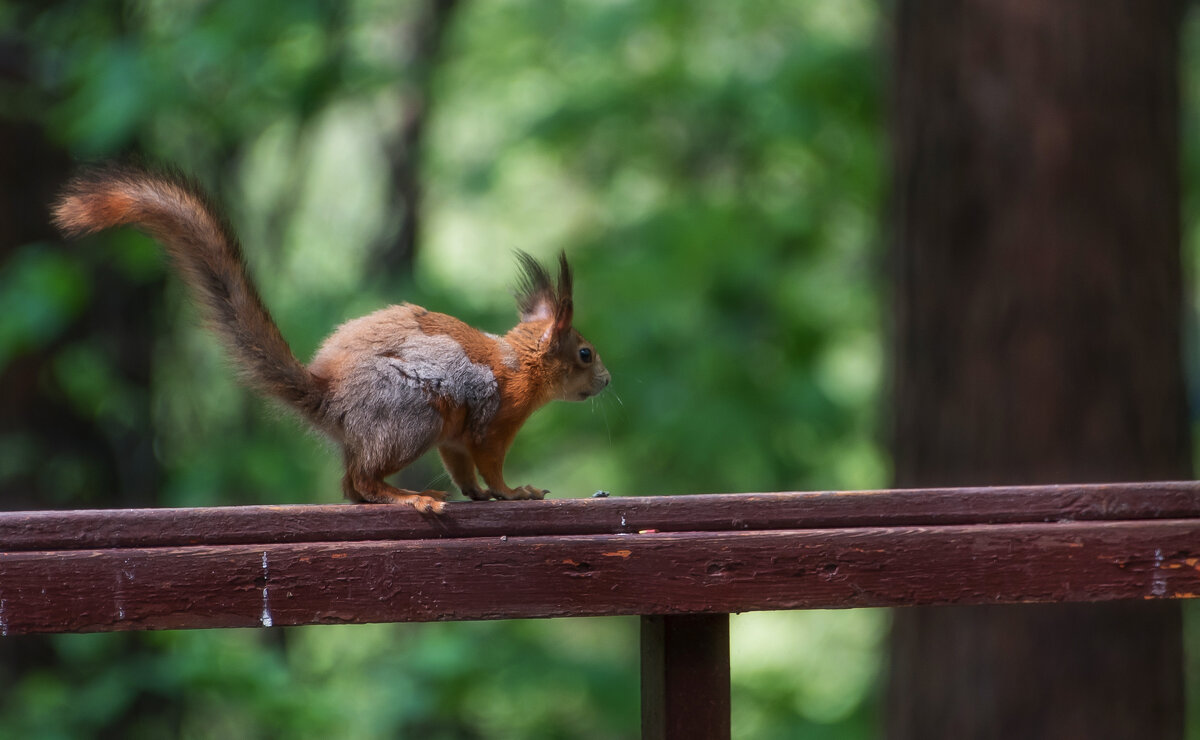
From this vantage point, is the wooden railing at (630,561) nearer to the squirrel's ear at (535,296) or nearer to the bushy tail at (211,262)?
the bushy tail at (211,262)

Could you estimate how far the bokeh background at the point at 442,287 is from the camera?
173 inches

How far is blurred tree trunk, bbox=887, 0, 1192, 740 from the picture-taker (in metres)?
3.58

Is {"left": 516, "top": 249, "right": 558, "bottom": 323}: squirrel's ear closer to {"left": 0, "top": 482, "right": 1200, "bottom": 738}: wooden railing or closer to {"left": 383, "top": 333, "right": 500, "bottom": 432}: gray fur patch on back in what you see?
{"left": 383, "top": 333, "right": 500, "bottom": 432}: gray fur patch on back

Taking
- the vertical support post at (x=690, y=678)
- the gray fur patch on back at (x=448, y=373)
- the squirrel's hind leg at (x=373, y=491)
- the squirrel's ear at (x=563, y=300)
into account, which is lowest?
the vertical support post at (x=690, y=678)

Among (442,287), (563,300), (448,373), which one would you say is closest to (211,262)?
(448,373)

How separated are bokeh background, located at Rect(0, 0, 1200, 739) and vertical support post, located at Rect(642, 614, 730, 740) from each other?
7.30 feet

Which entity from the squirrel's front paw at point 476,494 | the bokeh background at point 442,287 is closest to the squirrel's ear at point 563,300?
the squirrel's front paw at point 476,494

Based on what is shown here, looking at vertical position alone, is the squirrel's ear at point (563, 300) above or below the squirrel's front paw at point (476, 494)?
above

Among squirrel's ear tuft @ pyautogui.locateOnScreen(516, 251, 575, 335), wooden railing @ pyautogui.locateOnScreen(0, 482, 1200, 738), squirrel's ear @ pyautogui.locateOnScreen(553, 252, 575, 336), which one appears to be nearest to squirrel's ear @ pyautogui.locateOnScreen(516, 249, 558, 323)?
squirrel's ear tuft @ pyautogui.locateOnScreen(516, 251, 575, 335)

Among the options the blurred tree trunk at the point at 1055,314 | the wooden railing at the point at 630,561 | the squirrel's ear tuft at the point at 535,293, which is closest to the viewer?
the wooden railing at the point at 630,561

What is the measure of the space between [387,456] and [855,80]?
4.13m

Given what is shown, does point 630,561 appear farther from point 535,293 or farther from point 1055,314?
point 1055,314

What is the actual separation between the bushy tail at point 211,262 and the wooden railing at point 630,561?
59 cm

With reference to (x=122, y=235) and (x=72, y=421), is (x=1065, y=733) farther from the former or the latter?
(x=72, y=421)
